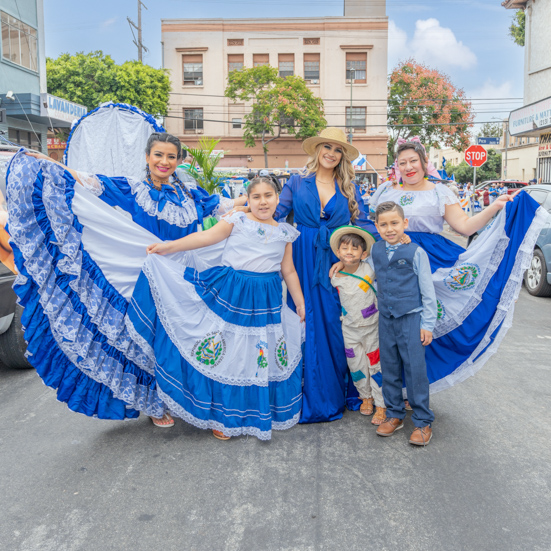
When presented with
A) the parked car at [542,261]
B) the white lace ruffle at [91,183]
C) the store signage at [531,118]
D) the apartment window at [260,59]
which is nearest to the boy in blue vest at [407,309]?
the white lace ruffle at [91,183]

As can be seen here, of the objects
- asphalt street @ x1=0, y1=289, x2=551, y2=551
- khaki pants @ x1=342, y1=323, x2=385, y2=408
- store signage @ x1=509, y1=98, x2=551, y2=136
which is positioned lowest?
asphalt street @ x1=0, y1=289, x2=551, y2=551

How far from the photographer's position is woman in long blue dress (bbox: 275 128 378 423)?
152 inches

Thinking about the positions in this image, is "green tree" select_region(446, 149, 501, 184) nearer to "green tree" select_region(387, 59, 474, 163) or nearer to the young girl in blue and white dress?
"green tree" select_region(387, 59, 474, 163)

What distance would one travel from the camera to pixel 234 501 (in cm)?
285

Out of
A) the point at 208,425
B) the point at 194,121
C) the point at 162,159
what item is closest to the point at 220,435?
the point at 208,425

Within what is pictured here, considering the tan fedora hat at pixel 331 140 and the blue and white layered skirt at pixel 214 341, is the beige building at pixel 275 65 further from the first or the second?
the blue and white layered skirt at pixel 214 341

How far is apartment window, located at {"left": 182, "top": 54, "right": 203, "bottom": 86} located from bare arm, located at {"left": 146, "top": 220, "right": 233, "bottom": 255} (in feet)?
129

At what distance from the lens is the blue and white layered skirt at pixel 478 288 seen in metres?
3.57

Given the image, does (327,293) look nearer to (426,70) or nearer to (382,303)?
(382,303)

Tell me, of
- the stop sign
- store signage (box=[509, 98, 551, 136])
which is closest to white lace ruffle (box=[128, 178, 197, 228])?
the stop sign

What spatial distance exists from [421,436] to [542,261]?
19.6 feet

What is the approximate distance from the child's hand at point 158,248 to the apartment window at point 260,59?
3950cm

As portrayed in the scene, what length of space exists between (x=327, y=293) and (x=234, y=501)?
1.63 metres

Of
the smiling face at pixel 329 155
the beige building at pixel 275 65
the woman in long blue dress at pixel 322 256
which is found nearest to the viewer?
the woman in long blue dress at pixel 322 256
